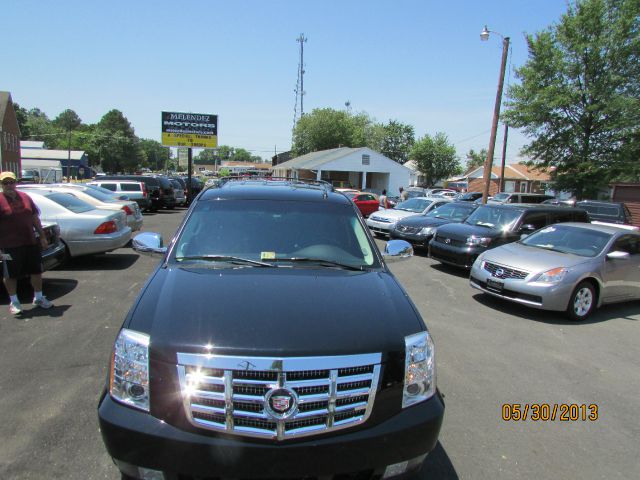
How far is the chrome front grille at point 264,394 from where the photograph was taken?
2.16 metres

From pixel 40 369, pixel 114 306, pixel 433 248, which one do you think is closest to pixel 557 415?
pixel 40 369

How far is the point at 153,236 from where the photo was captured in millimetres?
4207

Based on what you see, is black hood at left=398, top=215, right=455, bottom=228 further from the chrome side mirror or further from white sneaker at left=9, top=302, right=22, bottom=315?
white sneaker at left=9, top=302, right=22, bottom=315

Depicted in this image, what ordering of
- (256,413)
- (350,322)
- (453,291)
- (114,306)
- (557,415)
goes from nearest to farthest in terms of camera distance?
(256,413)
(350,322)
(557,415)
(114,306)
(453,291)

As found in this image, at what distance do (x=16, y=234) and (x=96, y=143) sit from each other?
105m

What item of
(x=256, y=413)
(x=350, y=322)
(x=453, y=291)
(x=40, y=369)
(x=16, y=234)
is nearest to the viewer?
(x=256, y=413)

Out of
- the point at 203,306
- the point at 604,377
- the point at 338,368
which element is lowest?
the point at 604,377

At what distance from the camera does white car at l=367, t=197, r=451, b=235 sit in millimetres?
15750

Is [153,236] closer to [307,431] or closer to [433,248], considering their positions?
[307,431]

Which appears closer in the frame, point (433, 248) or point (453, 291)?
point (453, 291)

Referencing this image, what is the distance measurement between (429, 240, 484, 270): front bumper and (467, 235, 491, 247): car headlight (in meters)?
0.17

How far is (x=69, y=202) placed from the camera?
9.68m

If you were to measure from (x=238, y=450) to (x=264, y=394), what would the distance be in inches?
10.7

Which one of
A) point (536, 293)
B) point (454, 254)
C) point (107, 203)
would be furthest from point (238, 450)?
point (107, 203)
